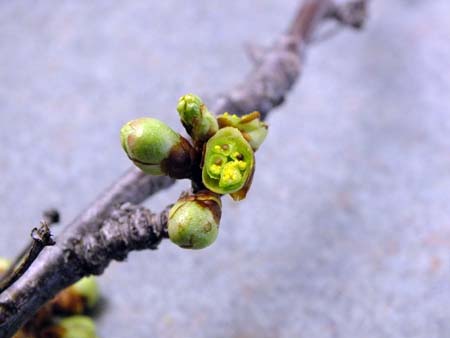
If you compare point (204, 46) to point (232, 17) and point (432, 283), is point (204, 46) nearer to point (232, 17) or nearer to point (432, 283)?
point (232, 17)

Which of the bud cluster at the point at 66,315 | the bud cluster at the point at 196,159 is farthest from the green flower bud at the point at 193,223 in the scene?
the bud cluster at the point at 66,315

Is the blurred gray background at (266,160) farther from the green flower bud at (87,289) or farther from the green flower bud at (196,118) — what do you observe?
the green flower bud at (196,118)

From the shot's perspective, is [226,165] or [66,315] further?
[66,315]

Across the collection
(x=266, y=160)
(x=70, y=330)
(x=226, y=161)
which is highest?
(x=266, y=160)

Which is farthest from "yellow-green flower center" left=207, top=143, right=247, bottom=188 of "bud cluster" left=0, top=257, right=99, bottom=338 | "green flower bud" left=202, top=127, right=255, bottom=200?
"bud cluster" left=0, top=257, right=99, bottom=338

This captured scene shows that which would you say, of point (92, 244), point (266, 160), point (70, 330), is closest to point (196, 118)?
point (92, 244)

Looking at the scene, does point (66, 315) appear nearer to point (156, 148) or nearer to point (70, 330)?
point (70, 330)
